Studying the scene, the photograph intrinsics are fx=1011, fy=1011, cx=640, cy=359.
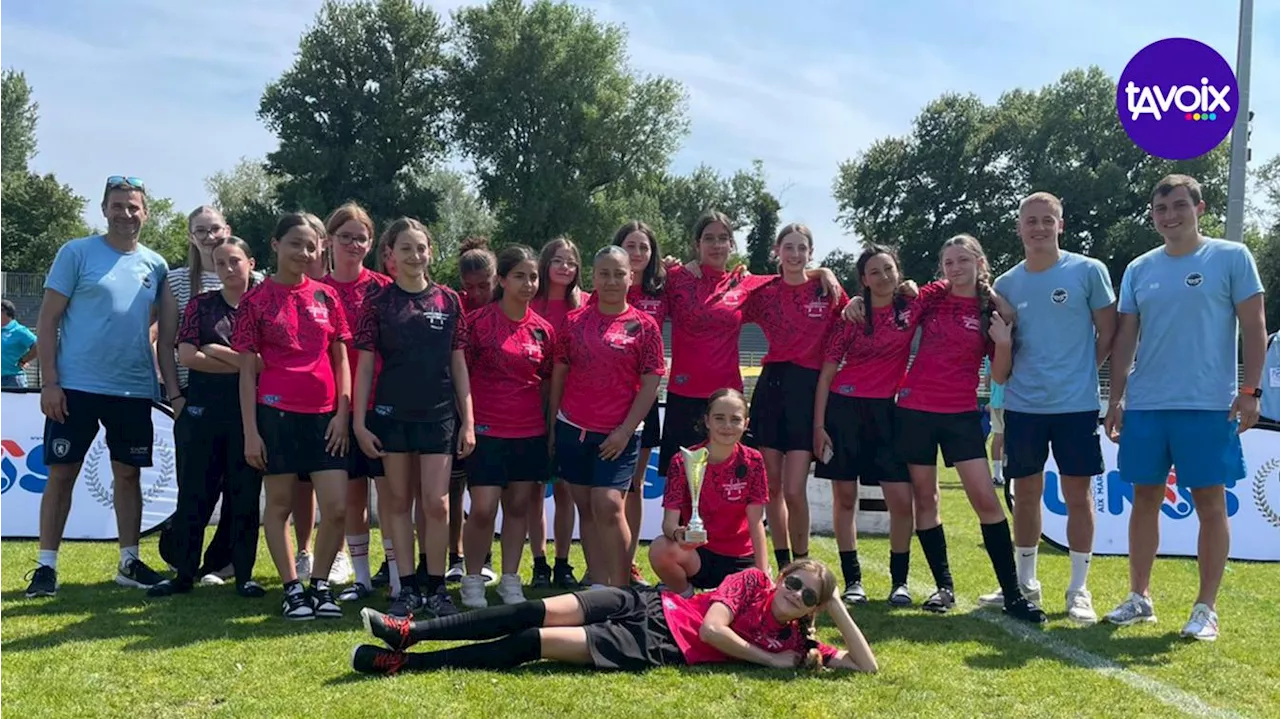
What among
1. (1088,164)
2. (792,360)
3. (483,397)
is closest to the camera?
(483,397)

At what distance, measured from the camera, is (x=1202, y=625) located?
200 inches

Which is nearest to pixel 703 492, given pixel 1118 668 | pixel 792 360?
pixel 792 360

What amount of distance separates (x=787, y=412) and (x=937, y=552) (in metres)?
1.16

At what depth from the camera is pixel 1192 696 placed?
13.4 feet

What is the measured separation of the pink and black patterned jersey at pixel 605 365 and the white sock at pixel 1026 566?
90.3 inches

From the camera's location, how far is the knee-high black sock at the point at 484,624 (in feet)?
13.3

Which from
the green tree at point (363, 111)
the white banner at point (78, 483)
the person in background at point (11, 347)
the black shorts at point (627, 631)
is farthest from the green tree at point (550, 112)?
the black shorts at point (627, 631)

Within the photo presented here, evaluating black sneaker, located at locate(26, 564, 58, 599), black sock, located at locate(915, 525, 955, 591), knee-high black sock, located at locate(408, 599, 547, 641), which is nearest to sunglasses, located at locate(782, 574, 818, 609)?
knee-high black sock, located at locate(408, 599, 547, 641)

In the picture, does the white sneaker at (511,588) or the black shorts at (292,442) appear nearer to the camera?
the black shorts at (292,442)

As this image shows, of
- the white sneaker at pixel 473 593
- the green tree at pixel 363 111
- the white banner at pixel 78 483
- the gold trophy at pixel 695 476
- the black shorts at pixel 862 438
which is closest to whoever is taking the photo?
the gold trophy at pixel 695 476

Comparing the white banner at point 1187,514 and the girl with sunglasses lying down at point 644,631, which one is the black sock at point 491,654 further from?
the white banner at point 1187,514

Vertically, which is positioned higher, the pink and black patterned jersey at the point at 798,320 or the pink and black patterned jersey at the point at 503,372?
the pink and black patterned jersey at the point at 798,320

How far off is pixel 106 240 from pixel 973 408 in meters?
5.10

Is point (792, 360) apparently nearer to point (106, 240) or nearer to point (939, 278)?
point (939, 278)
